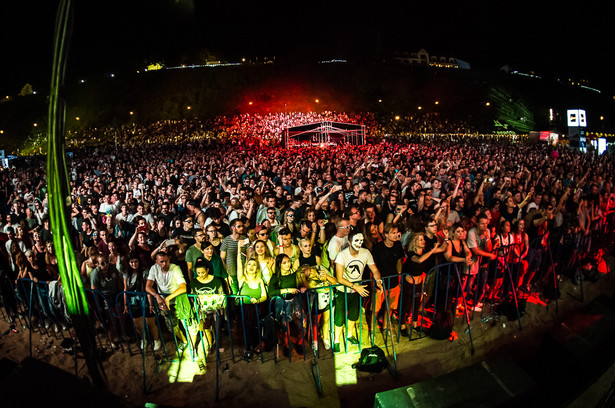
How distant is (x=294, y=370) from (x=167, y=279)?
7.00 ft

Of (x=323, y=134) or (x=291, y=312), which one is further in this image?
(x=323, y=134)

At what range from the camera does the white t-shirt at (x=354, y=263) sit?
14.9 feet

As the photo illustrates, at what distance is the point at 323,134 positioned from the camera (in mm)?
29703

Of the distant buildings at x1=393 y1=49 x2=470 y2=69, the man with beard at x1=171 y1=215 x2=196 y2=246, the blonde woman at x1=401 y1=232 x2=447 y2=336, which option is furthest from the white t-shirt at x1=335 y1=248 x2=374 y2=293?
the distant buildings at x1=393 y1=49 x2=470 y2=69

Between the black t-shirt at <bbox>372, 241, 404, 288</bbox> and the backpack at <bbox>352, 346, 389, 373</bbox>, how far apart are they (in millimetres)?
916

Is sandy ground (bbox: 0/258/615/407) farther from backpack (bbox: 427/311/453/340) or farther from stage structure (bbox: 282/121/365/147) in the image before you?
stage structure (bbox: 282/121/365/147)

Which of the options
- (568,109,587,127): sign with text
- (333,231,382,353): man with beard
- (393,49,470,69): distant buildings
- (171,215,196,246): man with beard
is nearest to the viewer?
(333,231,382,353): man with beard

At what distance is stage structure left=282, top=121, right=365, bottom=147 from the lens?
2882 cm

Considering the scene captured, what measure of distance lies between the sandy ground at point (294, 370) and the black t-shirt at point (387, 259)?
35.8 inches

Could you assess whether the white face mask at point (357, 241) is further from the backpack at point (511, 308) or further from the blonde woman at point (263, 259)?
the backpack at point (511, 308)

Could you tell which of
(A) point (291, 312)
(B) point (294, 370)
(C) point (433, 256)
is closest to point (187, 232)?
(A) point (291, 312)

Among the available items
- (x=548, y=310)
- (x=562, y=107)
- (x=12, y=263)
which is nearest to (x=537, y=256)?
(x=548, y=310)

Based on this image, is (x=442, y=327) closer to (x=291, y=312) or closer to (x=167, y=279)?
(x=291, y=312)

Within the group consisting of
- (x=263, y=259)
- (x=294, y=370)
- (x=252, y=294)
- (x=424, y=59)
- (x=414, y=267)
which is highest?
(x=424, y=59)
